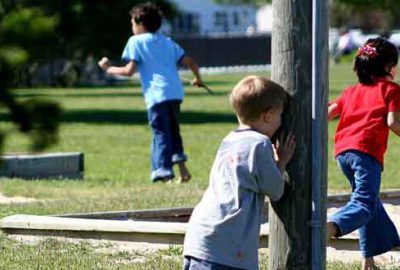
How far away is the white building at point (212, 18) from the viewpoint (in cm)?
8919

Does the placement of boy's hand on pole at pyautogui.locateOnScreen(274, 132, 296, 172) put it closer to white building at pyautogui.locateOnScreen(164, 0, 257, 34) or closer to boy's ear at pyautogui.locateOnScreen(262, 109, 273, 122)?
boy's ear at pyautogui.locateOnScreen(262, 109, 273, 122)

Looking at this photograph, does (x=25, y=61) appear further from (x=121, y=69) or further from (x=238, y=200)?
(x=121, y=69)

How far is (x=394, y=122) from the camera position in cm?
745

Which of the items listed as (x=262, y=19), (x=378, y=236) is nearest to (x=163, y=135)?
(x=378, y=236)

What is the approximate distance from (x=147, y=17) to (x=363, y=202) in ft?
21.5

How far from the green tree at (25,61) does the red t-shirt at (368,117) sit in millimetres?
4166

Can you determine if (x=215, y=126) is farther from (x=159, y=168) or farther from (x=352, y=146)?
(x=352, y=146)

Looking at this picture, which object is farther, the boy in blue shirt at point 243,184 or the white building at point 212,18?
the white building at point 212,18

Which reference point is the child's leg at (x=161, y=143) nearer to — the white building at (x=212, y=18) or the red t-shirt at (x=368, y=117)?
the red t-shirt at (x=368, y=117)

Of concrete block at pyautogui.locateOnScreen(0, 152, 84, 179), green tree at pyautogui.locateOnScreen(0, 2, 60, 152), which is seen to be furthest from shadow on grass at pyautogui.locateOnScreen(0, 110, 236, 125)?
green tree at pyautogui.locateOnScreen(0, 2, 60, 152)

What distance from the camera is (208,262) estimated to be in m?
5.77

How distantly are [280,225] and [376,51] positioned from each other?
6.37ft

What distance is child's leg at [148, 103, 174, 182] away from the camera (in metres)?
13.7

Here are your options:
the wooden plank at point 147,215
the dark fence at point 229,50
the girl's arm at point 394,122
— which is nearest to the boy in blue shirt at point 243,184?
the girl's arm at point 394,122
